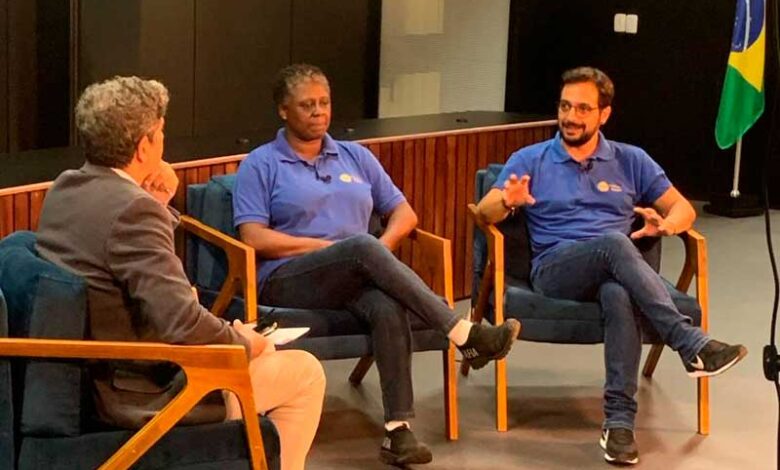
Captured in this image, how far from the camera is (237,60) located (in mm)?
6730

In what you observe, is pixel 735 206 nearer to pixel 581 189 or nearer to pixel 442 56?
pixel 442 56

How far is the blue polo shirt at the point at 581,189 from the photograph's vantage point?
4.05 meters

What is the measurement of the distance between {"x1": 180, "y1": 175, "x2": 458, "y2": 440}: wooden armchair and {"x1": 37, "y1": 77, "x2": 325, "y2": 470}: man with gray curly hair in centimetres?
81

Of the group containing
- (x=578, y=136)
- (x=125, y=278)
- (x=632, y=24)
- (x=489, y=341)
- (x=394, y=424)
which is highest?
(x=632, y=24)

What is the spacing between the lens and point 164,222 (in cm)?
257

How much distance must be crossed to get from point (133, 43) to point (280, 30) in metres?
1.17

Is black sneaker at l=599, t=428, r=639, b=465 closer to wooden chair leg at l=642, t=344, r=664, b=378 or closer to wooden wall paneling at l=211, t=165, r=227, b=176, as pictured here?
wooden chair leg at l=642, t=344, r=664, b=378

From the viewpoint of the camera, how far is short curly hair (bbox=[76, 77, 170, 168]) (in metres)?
2.62

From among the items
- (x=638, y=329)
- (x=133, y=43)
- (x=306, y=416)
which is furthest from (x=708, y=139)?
(x=306, y=416)

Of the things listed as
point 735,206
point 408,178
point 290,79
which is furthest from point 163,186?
point 735,206

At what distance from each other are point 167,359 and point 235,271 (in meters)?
1.11

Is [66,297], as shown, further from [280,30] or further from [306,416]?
[280,30]

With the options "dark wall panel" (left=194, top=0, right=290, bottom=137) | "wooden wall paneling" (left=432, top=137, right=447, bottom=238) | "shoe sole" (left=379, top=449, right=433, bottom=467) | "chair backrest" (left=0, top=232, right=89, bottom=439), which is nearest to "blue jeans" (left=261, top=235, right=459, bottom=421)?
"shoe sole" (left=379, top=449, right=433, bottom=467)

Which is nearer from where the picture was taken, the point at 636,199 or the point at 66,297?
the point at 66,297
